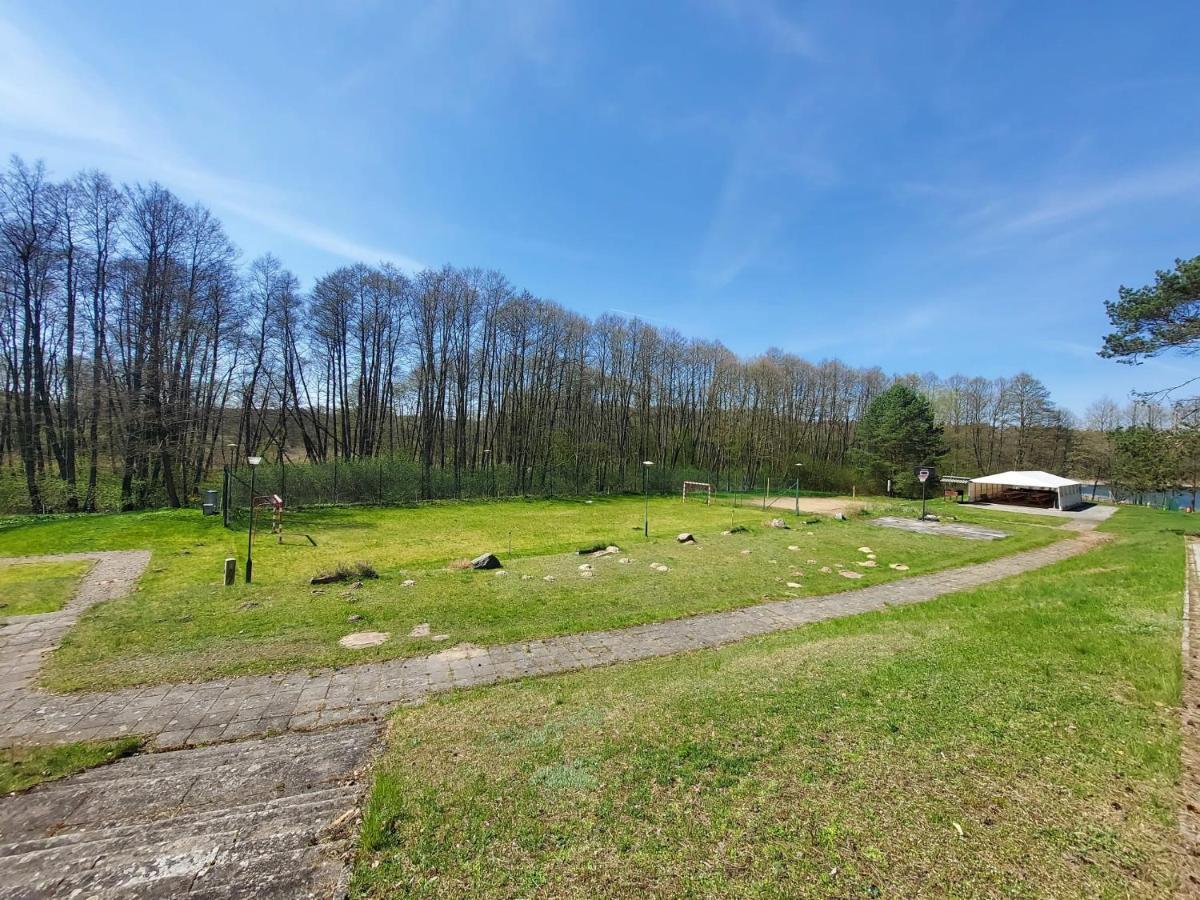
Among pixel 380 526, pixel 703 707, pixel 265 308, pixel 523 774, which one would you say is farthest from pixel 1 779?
pixel 265 308

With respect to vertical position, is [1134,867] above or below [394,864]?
above

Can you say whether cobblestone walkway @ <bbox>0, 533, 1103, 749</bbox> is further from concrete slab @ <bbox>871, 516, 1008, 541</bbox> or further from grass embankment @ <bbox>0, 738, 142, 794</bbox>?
concrete slab @ <bbox>871, 516, 1008, 541</bbox>

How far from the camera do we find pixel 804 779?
2.52 m

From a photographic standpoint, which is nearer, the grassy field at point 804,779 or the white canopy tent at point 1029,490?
the grassy field at point 804,779

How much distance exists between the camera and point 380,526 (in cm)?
1525

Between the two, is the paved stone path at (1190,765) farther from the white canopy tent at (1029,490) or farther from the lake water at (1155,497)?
the lake water at (1155,497)

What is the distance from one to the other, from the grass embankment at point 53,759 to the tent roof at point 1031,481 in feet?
106

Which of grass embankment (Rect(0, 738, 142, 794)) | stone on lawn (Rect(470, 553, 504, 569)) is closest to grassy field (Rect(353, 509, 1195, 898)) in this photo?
grass embankment (Rect(0, 738, 142, 794))

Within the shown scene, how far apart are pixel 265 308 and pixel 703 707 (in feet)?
83.0

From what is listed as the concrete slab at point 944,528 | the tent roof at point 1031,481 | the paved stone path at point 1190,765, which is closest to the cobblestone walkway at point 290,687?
the paved stone path at point 1190,765

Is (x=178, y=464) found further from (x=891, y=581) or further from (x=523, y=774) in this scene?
(x=891, y=581)

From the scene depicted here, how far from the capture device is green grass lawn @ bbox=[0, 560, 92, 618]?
20.3 ft

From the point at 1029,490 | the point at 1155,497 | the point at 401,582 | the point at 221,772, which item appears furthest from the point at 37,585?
the point at 1155,497

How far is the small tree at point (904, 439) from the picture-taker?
3123 cm
